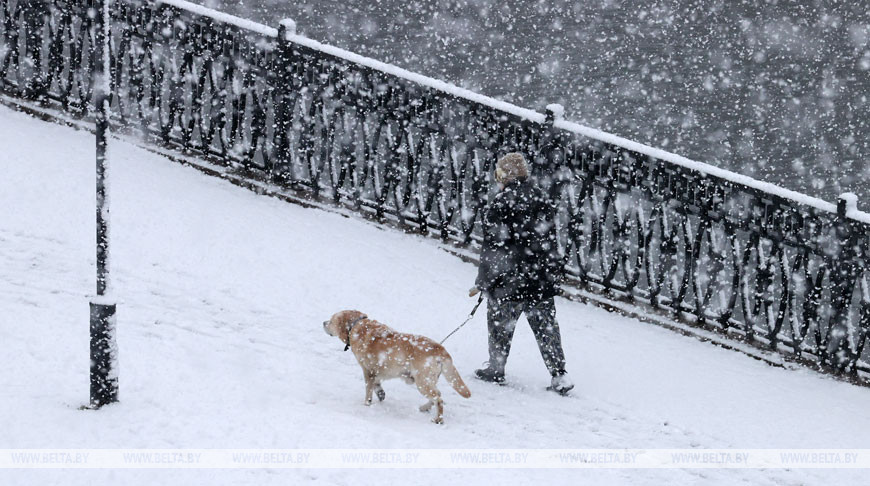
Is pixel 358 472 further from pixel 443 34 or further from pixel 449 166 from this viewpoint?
pixel 443 34

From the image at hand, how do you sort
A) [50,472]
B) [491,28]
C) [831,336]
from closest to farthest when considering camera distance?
[50,472] → [831,336] → [491,28]

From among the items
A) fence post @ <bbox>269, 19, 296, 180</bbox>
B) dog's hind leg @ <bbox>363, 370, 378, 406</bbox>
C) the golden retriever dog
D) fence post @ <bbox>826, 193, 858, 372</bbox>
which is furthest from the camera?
fence post @ <bbox>269, 19, 296, 180</bbox>

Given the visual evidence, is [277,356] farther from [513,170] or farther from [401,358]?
[513,170]

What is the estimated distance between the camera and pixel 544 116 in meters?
9.09

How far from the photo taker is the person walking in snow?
7.02 metres

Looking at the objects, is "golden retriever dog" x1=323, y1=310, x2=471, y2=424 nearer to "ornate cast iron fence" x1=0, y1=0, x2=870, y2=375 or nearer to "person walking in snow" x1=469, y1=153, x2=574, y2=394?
"person walking in snow" x1=469, y1=153, x2=574, y2=394

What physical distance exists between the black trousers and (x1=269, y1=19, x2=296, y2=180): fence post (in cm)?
339

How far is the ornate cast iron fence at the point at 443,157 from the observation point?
8445 mm

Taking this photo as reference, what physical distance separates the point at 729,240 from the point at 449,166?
2522 mm

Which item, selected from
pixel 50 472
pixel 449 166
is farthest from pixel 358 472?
pixel 449 166

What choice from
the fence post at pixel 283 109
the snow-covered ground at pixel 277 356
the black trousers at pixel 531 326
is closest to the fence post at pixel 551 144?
the snow-covered ground at pixel 277 356

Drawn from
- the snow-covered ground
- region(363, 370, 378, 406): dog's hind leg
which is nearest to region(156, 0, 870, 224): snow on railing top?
the snow-covered ground

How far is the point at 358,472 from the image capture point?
562 cm

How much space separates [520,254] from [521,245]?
6 centimetres
